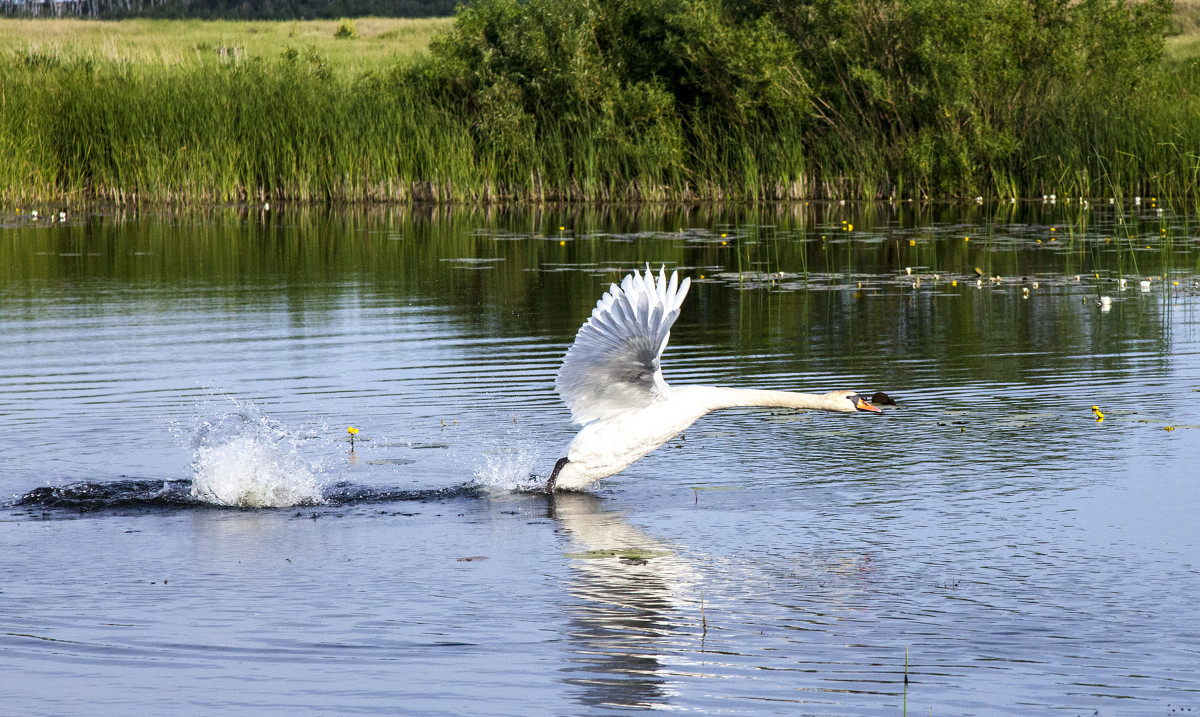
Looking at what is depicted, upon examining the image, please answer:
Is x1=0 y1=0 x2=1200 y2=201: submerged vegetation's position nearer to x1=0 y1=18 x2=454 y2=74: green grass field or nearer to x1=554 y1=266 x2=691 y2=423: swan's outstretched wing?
x1=0 y1=18 x2=454 y2=74: green grass field

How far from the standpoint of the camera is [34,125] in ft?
88.3

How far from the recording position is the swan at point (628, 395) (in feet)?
24.2

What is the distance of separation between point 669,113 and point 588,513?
23.8 metres

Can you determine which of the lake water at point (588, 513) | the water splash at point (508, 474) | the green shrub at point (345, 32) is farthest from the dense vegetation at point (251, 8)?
the water splash at point (508, 474)

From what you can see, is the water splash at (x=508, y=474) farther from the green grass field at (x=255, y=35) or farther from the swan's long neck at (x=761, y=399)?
the green grass field at (x=255, y=35)

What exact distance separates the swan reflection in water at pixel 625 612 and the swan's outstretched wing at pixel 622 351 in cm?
73

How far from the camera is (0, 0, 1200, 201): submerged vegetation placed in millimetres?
27484

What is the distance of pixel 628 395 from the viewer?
7.96 meters

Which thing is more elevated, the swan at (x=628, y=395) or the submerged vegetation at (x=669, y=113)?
Answer: the submerged vegetation at (x=669, y=113)

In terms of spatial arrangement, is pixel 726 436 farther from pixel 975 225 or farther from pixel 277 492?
pixel 975 225

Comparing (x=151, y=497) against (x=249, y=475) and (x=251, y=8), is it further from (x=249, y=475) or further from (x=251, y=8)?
(x=251, y=8)

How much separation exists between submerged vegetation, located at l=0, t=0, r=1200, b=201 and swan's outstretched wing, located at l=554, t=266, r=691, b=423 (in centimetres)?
2065

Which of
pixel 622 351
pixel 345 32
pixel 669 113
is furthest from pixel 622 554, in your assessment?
pixel 345 32

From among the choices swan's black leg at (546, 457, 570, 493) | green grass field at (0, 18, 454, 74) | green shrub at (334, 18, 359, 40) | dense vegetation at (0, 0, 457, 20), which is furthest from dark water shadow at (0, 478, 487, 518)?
dense vegetation at (0, 0, 457, 20)
